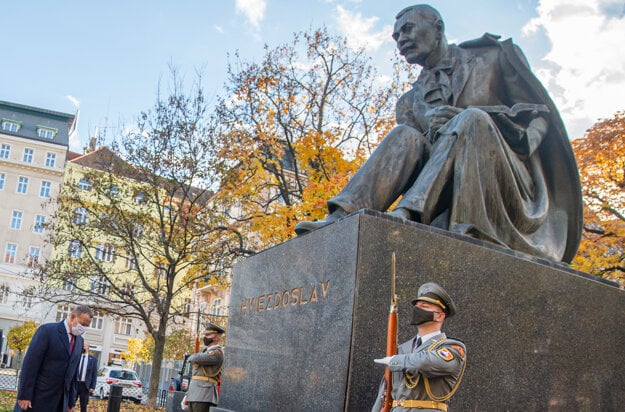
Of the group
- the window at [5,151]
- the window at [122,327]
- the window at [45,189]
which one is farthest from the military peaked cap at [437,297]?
the window at [5,151]

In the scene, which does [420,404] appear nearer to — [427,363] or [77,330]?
[427,363]

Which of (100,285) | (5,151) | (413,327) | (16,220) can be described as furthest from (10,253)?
(413,327)

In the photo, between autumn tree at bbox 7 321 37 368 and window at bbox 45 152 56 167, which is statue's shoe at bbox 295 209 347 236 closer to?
autumn tree at bbox 7 321 37 368

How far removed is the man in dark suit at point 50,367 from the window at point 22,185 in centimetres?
5208

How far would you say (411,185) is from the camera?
474 centimetres

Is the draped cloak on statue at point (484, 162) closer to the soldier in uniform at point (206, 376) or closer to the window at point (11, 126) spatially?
the soldier in uniform at point (206, 376)

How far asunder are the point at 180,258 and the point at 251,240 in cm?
238

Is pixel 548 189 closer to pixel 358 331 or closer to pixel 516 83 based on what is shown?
pixel 516 83

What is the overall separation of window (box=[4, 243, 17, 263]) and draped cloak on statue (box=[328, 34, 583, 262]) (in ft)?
173

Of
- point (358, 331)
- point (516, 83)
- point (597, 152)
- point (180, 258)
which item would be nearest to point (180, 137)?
point (180, 258)

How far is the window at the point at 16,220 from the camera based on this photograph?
53.4m

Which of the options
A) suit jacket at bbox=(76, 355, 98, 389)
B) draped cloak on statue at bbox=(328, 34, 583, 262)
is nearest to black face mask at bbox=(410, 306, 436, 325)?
draped cloak on statue at bbox=(328, 34, 583, 262)

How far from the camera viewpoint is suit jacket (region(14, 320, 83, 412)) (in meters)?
5.82

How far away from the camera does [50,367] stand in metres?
5.98
